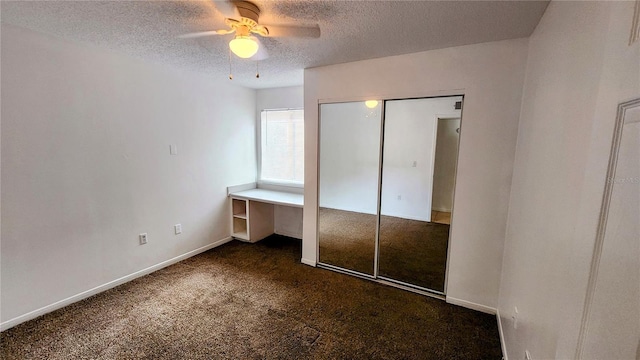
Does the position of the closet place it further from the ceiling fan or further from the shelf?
the shelf

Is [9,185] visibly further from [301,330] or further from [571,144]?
[571,144]

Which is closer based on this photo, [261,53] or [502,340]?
[502,340]

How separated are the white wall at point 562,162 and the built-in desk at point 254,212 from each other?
2.49 meters

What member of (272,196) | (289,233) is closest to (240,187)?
(272,196)

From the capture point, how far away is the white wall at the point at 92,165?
2053 millimetres

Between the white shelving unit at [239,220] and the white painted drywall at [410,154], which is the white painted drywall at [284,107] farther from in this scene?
the white painted drywall at [410,154]

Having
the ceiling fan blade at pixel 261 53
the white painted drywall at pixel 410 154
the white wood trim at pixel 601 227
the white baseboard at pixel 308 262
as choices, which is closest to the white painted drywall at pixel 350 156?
the white painted drywall at pixel 410 154

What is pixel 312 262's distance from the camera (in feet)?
10.7

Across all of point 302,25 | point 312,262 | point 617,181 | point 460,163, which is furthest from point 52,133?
point 460,163

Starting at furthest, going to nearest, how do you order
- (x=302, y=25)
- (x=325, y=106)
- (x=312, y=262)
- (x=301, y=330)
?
(x=312, y=262) → (x=325, y=106) → (x=301, y=330) → (x=302, y=25)

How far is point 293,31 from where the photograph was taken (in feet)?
6.53

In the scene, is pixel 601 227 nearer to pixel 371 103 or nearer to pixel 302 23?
pixel 302 23

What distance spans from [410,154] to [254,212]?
232cm

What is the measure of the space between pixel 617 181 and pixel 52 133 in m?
3.29
